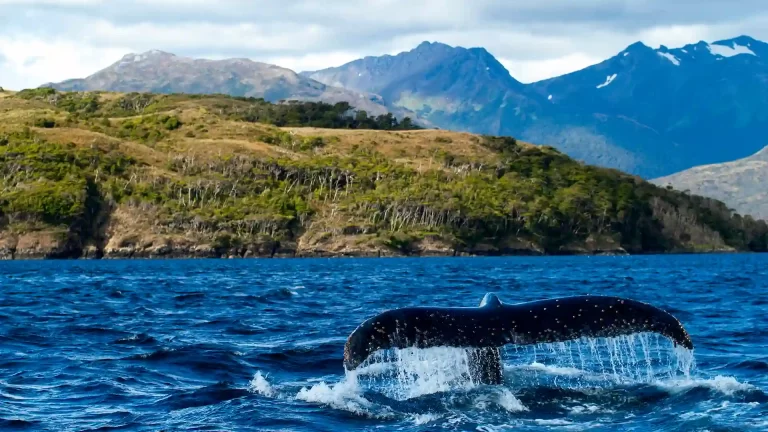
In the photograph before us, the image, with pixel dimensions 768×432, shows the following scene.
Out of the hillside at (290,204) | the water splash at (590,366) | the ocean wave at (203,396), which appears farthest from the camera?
the hillside at (290,204)

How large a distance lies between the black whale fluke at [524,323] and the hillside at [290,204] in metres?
145

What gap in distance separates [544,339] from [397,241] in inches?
5887

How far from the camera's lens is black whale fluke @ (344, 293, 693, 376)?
11898 millimetres

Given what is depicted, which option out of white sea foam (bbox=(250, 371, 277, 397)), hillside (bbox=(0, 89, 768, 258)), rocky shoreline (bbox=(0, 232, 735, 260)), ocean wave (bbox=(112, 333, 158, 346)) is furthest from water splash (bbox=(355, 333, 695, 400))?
hillside (bbox=(0, 89, 768, 258))

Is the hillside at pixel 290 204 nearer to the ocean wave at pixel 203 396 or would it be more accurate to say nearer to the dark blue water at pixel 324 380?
the dark blue water at pixel 324 380

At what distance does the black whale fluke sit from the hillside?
145 metres

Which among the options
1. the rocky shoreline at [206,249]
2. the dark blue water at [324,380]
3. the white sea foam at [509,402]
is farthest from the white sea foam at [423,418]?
the rocky shoreline at [206,249]

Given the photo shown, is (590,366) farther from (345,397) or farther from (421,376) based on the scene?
(345,397)

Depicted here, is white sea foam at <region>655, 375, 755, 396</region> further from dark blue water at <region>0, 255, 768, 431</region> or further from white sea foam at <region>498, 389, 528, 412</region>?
white sea foam at <region>498, 389, 528, 412</region>

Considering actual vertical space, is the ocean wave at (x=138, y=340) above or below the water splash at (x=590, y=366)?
below

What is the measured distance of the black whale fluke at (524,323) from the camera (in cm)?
1190

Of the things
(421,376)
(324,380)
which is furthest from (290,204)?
(421,376)

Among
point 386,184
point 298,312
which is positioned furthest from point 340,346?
point 386,184

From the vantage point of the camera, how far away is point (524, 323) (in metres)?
12.2
